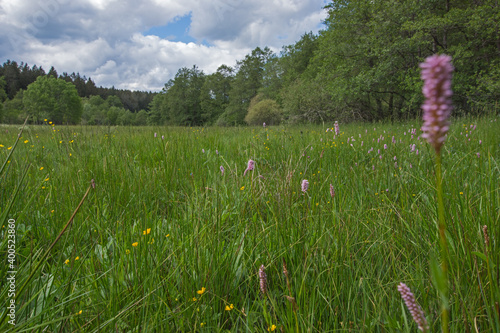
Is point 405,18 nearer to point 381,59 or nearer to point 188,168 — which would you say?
point 381,59

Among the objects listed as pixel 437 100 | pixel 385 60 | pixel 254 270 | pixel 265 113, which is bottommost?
pixel 254 270

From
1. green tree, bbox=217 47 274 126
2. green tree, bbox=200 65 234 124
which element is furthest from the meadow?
green tree, bbox=200 65 234 124

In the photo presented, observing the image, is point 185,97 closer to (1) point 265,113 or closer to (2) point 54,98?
(2) point 54,98

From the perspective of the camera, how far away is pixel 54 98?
53188mm

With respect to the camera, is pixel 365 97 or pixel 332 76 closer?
pixel 332 76

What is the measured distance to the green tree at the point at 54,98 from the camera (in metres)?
50.2

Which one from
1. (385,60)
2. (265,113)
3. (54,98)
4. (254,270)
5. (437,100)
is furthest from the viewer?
(54,98)

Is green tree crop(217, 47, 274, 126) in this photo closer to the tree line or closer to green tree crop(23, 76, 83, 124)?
the tree line

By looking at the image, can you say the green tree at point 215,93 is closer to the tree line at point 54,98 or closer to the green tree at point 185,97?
the green tree at point 185,97

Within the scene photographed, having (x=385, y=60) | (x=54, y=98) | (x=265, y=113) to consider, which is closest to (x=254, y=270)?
(x=385, y=60)

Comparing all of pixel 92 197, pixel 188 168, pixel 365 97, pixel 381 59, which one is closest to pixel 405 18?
pixel 381 59

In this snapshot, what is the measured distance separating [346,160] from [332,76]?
54.0ft

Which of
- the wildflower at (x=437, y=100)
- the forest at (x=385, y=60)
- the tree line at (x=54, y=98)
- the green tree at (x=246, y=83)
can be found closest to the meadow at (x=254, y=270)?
the wildflower at (x=437, y=100)

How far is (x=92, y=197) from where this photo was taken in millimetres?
2068
